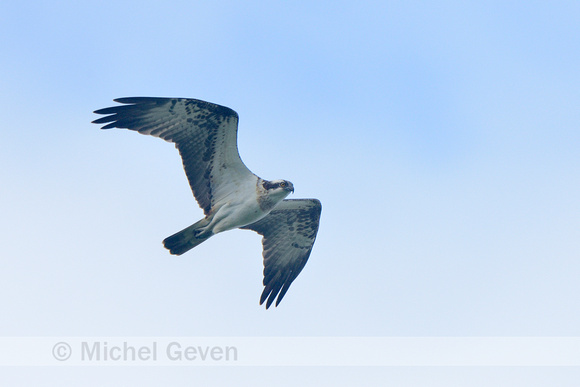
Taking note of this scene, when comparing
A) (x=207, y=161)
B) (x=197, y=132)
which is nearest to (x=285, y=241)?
(x=207, y=161)

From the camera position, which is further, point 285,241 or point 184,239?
point 285,241

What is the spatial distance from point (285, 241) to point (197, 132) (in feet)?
10.6

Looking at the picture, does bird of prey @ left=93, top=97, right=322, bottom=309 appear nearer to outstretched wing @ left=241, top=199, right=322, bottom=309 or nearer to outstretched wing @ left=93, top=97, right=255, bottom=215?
outstretched wing @ left=93, top=97, right=255, bottom=215

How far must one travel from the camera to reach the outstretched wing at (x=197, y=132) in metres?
15.5

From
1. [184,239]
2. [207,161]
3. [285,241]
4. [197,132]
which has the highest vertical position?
[197,132]

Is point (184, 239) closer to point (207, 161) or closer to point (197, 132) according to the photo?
point (207, 161)

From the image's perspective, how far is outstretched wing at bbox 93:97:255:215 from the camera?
50.8 feet

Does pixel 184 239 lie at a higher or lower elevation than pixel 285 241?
lower

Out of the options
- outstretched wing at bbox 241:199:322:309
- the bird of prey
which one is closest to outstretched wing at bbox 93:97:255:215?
the bird of prey

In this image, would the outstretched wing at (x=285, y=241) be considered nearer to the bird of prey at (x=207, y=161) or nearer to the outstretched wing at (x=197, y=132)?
the bird of prey at (x=207, y=161)

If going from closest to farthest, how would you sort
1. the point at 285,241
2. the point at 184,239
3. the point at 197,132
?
the point at 197,132
the point at 184,239
the point at 285,241

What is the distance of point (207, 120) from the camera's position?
15562 mm

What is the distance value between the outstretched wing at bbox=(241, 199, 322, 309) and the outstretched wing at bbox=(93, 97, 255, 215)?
1649 millimetres

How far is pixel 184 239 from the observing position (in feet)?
52.3
